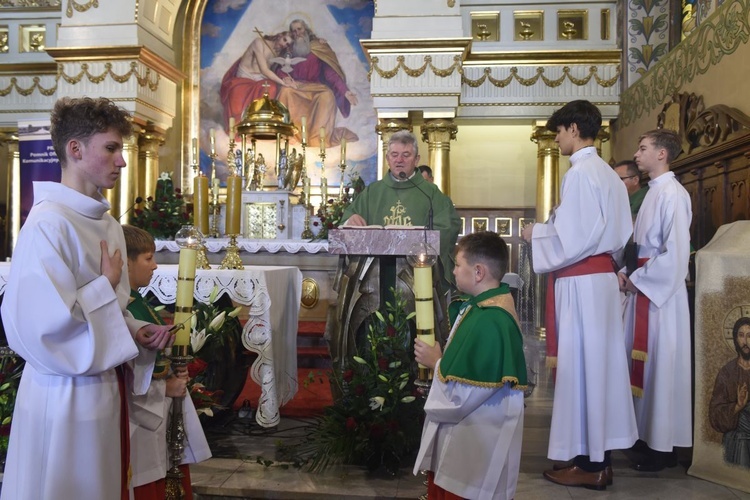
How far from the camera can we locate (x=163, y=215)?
7.68m

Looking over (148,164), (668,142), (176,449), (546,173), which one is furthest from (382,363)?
(148,164)

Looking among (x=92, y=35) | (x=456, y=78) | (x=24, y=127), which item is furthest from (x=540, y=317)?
(x=92, y=35)

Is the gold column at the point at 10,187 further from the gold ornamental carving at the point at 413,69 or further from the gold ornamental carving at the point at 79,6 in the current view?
the gold ornamental carving at the point at 413,69

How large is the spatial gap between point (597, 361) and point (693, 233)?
314cm

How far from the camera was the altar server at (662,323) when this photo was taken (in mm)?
3424

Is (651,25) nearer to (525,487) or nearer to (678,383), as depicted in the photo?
(678,383)

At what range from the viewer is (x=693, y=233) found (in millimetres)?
5652

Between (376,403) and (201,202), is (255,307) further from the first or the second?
(376,403)

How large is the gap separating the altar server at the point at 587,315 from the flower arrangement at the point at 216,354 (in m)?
1.64

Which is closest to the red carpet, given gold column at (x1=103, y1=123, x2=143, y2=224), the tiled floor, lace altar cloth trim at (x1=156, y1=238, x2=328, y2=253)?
the tiled floor

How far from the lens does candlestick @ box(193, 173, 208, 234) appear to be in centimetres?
409

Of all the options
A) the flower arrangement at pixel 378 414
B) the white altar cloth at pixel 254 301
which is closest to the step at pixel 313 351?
the white altar cloth at pixel 254 301

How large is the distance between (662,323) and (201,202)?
2740 millimetres

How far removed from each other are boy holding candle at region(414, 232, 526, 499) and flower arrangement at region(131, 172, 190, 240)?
19.5ft
